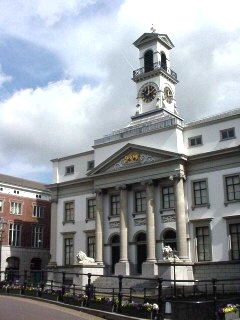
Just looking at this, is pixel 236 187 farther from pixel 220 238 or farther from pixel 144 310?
pixel 144 310

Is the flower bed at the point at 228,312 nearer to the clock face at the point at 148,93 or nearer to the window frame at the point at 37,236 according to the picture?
the clock face at the point at 148,93

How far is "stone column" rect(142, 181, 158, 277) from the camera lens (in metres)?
37.9

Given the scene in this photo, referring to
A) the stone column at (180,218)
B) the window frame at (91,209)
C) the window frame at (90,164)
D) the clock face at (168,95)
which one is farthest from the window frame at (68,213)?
the clock face at (168,95)

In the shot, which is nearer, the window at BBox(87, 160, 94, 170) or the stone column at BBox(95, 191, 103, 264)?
the stone column at BBox(95, 191, 103, 264)

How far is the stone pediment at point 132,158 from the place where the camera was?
40.1 metres

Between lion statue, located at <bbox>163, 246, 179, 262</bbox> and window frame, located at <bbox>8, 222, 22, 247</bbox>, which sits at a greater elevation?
window frame, located at <bbox>8, 222, 22, 247</bbox>

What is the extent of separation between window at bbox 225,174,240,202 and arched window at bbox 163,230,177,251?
6038mm

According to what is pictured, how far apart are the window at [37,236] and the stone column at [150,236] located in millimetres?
25472

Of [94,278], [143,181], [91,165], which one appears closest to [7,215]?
[91,165]

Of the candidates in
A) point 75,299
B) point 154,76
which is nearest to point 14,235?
point 154,76

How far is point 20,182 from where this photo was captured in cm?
6206

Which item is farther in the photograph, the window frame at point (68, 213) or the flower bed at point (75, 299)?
the window frame at point (68, 213)

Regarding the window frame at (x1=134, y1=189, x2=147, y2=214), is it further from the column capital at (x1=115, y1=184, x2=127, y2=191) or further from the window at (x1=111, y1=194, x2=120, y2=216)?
the window at (x1=111, y1=194, x2=120, y2=216)

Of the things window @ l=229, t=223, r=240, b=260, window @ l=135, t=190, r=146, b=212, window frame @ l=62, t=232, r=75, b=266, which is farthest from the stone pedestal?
window frame @ l=62, t=232, r=75, b=266
